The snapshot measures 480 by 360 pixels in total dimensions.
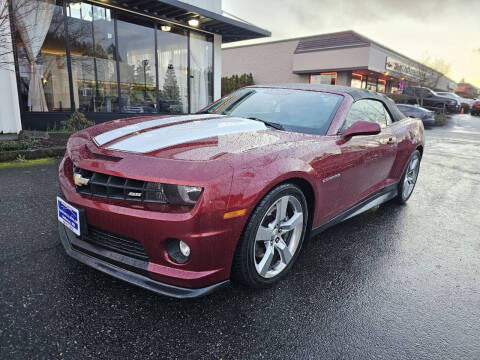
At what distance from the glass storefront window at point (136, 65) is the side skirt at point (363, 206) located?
8.02m

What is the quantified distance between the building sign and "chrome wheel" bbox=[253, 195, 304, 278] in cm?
2755

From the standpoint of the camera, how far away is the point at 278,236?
7.41 feet

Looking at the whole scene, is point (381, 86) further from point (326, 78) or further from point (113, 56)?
point (113, 56)

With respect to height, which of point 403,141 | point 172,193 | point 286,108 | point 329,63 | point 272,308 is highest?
point 329,63

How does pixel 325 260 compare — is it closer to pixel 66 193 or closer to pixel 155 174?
pixel 155 174

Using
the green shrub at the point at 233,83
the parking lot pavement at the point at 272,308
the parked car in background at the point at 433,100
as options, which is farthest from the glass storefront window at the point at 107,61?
the parked car in background at the point at 433,100

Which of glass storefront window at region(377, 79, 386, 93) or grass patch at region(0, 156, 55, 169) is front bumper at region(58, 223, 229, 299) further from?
glass storefront window at region(377, 79, 386, 93)

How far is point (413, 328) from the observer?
1.93 m

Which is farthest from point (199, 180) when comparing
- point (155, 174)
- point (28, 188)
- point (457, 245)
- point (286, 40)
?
point (286, 40)

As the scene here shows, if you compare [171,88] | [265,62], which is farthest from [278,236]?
[265,62]

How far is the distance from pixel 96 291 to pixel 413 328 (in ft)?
6.41

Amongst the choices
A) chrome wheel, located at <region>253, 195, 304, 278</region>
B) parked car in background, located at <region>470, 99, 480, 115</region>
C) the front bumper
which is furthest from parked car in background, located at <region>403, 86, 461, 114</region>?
the front bumper

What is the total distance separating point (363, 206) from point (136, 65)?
341 inches

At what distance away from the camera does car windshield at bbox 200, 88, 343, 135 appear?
275cm
